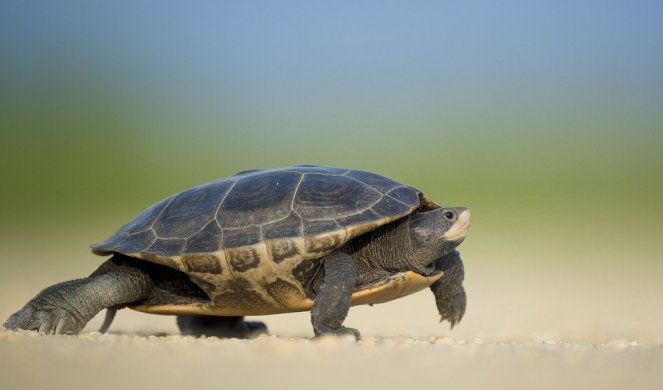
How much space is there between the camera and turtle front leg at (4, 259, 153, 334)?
20.0ft

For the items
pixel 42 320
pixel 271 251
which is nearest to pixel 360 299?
pixel 271 251

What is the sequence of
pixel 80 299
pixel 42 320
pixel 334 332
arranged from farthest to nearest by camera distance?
pixel 80 299, pixel 42 320, pixel 334 332

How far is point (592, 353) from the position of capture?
14.0 ft

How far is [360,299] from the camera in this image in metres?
6.29

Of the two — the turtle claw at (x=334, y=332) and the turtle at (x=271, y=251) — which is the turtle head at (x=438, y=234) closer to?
the turtle at (x=271, y=251)

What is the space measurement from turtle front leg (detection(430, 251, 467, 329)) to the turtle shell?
1.04 m

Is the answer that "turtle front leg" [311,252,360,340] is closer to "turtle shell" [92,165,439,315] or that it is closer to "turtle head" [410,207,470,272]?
"turtle shell" [92,165,439,315]

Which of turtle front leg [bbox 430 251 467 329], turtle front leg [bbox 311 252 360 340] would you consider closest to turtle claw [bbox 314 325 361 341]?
turtle front leg [bbox 311 252 360 340]

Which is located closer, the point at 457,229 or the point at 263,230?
the point at 263,230

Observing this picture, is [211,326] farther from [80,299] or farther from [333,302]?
[333,302]

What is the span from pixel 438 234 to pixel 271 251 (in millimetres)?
1645

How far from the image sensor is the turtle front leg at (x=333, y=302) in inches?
225

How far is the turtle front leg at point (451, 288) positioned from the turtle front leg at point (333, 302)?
1.70 m

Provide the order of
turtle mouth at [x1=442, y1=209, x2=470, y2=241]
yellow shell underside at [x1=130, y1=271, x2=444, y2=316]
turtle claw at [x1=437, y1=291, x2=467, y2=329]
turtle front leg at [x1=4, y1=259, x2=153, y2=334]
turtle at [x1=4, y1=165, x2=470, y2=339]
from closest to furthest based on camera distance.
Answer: turtle at [x1=4, y1=165, x2=470, y2=339] → turtle front leg at [x1=4, y1=259, x2=153, y2=334] → yellow shell underside at [x1=130, y1=271, x2=444, y2=316] → turtle mouth at [x1=442, y1=209, x2=470, y2=241] → turtle claw at [x1=437, y1=291, x2=467, y2=329]
